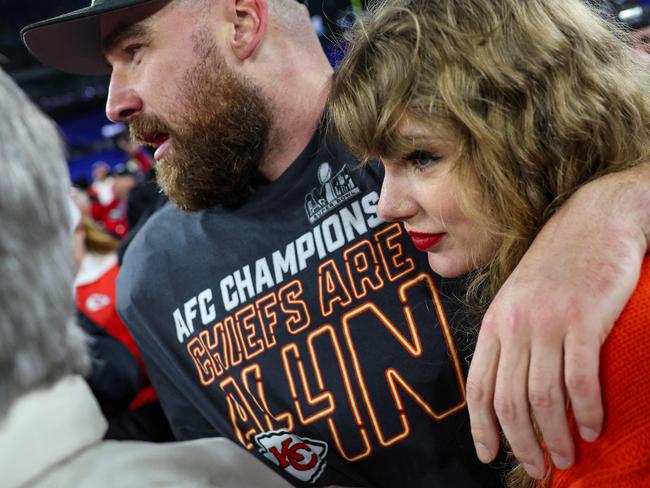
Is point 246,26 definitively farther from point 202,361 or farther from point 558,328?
point 558,328

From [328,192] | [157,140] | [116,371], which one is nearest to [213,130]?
[157,140]

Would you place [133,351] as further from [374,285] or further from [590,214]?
[590,214]

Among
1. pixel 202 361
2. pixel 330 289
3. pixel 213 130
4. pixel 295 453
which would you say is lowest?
pixel 295 453

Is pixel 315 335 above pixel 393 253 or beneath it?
beneath

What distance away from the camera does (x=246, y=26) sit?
1416 millimetres

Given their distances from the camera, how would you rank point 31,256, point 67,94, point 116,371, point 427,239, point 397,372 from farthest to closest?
point 67,94 → point 116,371 → point 397,372 → point 427,239 → point 31,256

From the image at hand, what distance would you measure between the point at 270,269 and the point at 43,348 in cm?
81

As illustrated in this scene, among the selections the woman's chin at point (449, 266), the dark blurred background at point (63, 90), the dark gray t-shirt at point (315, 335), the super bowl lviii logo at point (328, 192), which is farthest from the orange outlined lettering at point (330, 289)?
the dark blurred background at point (63, 90)

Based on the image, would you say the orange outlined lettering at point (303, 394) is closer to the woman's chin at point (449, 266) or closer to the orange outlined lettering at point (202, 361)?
the orange outlined lettering at point (202, 361)

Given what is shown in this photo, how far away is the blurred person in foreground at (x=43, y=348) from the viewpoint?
1.69ft

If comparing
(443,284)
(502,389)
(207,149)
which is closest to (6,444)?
(502,389)

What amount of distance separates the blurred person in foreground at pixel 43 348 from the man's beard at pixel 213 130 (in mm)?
791

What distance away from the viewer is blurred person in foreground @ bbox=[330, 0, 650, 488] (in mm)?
963

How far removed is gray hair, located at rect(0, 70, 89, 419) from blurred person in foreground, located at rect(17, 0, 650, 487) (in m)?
0.62
